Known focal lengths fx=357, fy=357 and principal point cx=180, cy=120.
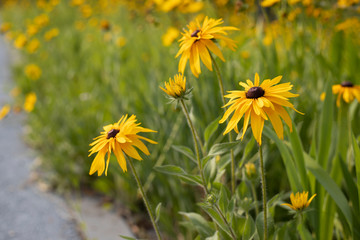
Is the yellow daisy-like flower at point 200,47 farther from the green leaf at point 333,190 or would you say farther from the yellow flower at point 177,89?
the green leaf at point 333,190

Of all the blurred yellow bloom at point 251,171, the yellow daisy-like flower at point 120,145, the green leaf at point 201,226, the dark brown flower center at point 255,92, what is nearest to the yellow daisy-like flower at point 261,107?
the dark brown flower center at point 255,92

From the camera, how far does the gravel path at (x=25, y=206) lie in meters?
1.84

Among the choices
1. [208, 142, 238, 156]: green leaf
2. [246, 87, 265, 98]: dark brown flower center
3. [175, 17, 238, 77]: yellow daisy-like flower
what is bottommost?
[208, 142, 238, 156]: green leaf

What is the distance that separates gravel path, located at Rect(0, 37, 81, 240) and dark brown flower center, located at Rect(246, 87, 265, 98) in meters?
1.33

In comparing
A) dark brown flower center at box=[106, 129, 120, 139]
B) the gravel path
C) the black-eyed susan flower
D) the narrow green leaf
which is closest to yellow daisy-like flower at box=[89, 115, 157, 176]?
dark brown flower center at box=[106, 129, 120, 139]

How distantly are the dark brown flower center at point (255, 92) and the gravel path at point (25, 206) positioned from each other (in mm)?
1333

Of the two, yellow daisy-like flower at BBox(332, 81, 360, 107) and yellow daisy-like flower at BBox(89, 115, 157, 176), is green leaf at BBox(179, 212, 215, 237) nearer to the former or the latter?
yellow daisy-like flower at BBox(89, 115, 157, 176)

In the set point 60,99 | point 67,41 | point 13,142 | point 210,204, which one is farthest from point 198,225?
point 67,41

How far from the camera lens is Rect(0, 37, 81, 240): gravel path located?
1.84 meters

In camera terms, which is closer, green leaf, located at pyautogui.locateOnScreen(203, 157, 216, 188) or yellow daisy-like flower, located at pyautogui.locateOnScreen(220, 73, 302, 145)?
yellow daisy-like flower, located at pyautogui.locateOnScreen(220, 73, 302, 145)

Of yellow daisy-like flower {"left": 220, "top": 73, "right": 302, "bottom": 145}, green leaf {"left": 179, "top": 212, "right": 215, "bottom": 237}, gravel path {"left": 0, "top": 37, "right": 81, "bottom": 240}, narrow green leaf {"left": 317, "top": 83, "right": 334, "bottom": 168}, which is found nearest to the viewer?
yellow daisy-like flower {"left": 220, "top": 73, "right": 302, "bottom": 145}

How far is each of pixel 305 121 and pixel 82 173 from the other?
1.41m

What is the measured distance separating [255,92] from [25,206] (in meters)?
1.78

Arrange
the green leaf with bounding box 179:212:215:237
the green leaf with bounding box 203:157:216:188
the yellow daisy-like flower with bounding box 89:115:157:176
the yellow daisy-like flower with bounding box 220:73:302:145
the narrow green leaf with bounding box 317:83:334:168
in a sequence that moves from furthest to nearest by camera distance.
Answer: the narrow green leaf with bounding box 317:83:334:168
the green leaf with bounding box 179:212:215:237
the green leaf with bounding box 203:157:216:188
the yellow daisy-like flower with bounding box 89:115:157:176
the yellow daisy-like flower with bounding box 220:73:302:145
